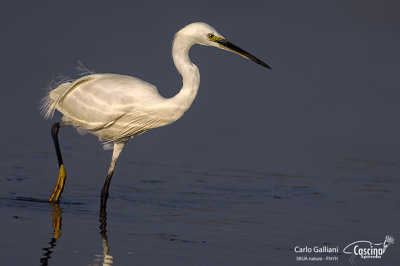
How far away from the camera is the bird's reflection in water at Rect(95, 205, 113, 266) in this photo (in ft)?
19.9

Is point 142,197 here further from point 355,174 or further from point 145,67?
point 145,67

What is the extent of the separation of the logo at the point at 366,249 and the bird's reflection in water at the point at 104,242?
6.60 ft

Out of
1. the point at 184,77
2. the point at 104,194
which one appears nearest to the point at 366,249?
the point at 184,77

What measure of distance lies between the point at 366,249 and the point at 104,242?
2.27 metres

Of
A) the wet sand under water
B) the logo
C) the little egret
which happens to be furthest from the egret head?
the logo

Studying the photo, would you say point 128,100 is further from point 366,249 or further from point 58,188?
point 366,249

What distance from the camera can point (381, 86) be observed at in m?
15.3

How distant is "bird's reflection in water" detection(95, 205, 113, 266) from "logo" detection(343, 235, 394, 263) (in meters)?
2.01

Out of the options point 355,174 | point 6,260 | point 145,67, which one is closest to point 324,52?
point 145,67

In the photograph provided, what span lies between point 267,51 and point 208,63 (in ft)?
4.35

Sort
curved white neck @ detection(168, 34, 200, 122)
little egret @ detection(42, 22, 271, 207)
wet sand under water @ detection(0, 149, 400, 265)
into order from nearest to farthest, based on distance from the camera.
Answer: wet sand under water @ detection(0, 149, 400, 265) → curved white neck @ detection(168, 34, 200, 122) → little egret @ detection(42, 22, 271, 207)

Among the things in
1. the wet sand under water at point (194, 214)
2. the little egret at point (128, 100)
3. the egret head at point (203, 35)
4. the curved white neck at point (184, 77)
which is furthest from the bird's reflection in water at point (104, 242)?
the egret head at point (203, 35)

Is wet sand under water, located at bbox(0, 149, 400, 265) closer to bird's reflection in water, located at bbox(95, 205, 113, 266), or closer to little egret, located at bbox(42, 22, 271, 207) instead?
bird's reflection in water, located at bbox(95, 205, 113, 266)

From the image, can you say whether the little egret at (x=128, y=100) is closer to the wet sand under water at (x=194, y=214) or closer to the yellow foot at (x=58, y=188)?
the yellow foot at (x=58, y=188)
